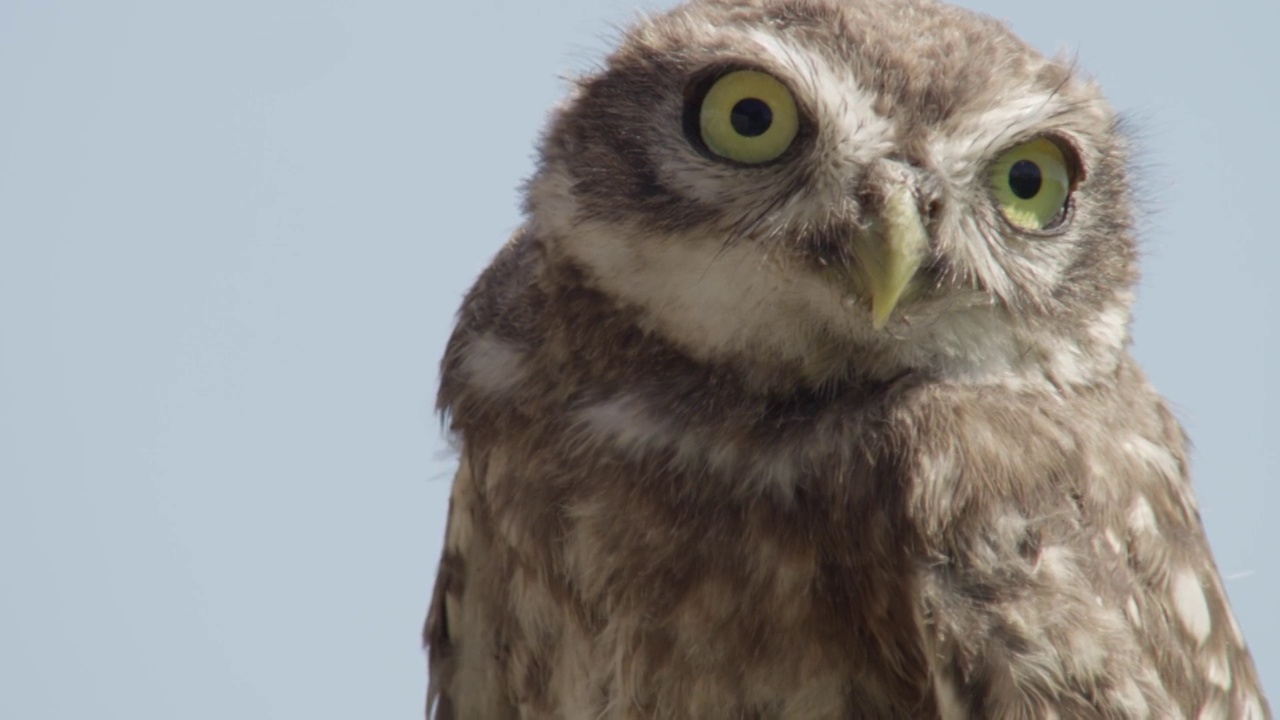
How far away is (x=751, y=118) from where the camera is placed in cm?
314

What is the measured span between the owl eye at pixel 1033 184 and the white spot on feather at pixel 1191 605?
0.88m

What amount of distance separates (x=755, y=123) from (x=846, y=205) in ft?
0.93

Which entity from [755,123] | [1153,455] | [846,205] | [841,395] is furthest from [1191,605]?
[755,123]

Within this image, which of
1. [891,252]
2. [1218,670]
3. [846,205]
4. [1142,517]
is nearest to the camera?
[891,252]

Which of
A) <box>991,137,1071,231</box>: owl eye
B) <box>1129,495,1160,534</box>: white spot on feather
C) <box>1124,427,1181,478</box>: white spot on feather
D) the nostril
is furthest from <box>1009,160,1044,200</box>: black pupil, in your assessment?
<box>1129,495,1160,534</box>: white spot on feather

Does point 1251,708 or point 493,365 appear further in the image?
point 1251,708

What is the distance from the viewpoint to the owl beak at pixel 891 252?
290 cm

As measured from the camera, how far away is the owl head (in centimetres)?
303

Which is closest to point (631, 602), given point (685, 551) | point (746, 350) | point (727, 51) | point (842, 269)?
point (685, 551)

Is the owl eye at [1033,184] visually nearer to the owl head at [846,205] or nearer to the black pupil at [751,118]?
the owl head at [846,205]

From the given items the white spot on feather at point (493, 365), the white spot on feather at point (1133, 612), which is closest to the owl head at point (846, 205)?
the white spot on feather at point (493, 365)

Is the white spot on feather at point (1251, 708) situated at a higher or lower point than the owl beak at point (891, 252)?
lower

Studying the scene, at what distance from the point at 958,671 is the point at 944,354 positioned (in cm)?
64

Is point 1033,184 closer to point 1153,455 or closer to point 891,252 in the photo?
point 891,252
